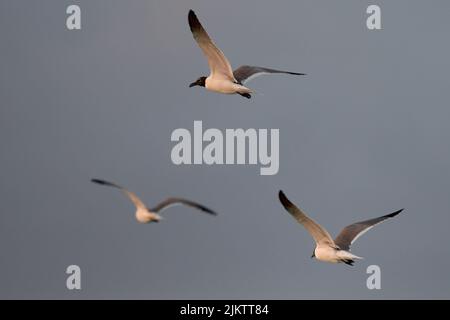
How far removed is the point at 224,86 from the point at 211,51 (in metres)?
0.74

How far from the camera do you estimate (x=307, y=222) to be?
50.3ft

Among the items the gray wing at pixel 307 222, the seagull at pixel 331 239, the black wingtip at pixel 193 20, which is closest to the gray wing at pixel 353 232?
the seagull at pixel 331 239

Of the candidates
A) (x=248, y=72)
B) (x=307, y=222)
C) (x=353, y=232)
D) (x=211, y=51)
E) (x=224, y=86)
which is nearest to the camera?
(x=307, y=222)

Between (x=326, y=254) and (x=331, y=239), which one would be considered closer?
(x=331, y=239)

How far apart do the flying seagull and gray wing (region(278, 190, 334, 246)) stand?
1.69 meters

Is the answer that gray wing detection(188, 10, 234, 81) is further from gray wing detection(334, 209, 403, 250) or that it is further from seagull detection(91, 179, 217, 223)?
gray wing detection(334, 209, 403, 250)

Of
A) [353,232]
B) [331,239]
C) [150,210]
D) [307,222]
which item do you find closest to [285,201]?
[307,222]

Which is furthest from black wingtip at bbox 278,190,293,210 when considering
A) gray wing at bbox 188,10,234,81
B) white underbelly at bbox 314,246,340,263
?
gray wing at bbox 188,10,234,81

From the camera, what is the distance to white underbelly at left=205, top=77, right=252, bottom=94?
638 inches

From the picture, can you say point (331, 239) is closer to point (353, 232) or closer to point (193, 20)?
point (353, 232)

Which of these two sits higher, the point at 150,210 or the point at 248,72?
the point at 248,72
